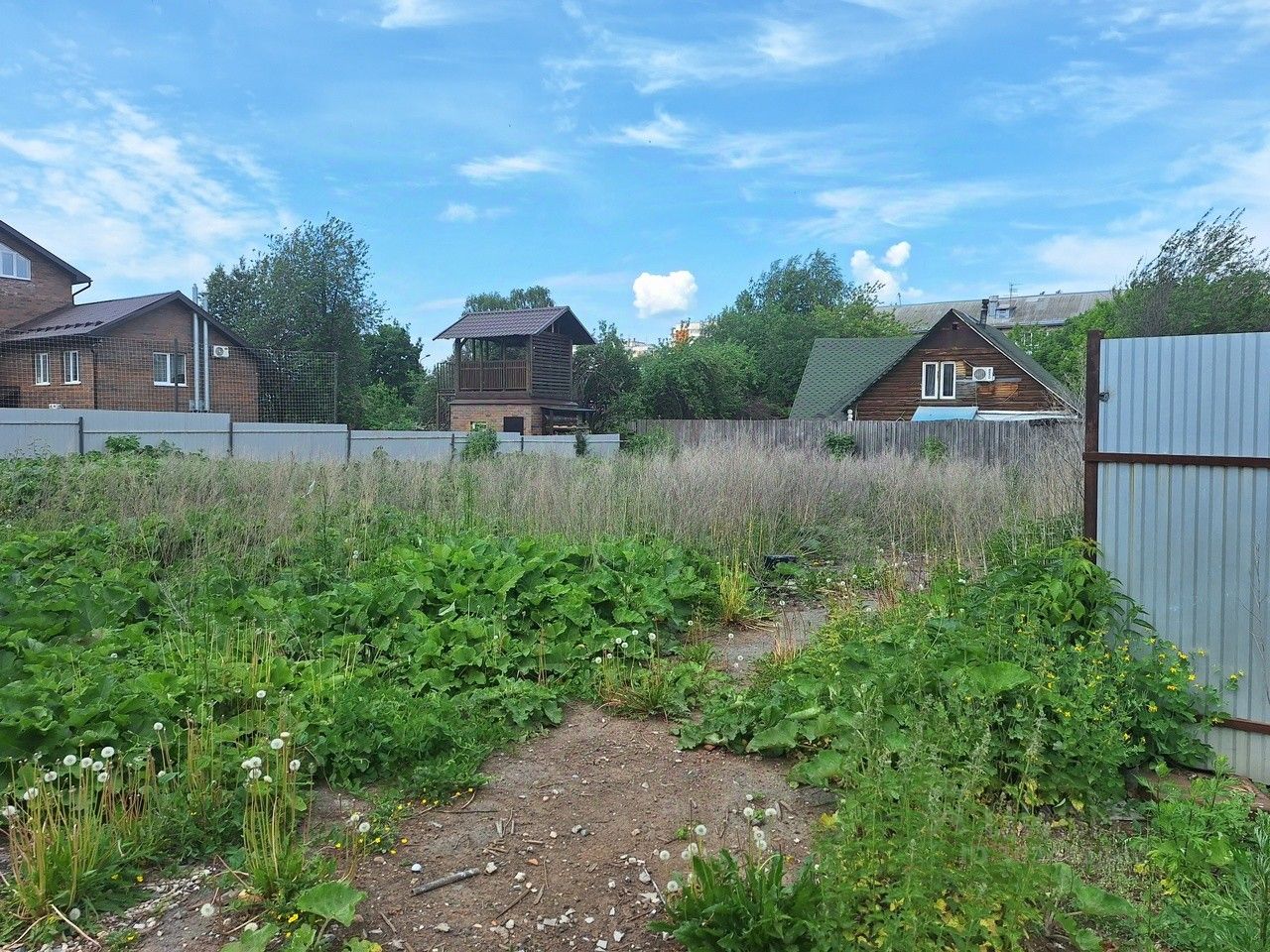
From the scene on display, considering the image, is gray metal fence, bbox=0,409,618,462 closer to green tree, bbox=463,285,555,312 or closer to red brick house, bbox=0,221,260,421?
red brick house, bbox=0,221,260,421

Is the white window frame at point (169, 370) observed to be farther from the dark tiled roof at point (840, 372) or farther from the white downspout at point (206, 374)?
the dark tiled roof at point (840, 372)

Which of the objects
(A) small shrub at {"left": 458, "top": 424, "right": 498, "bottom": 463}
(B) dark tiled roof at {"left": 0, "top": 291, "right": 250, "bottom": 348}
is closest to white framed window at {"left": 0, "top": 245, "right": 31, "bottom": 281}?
(B) dark tiled roof at {"left": 0, "top": 291, "right": 250, "bottom": 348}

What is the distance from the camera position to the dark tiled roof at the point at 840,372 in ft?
107

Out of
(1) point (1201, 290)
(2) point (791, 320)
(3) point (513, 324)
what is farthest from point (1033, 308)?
(3) point (513, 324)

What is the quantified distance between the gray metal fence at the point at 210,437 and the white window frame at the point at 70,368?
772cm

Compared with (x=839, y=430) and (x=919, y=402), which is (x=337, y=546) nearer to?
(x=839, y=430)

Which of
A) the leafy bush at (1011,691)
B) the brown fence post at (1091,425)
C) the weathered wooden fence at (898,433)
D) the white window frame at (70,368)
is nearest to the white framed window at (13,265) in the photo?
the white window frame at (70,368)

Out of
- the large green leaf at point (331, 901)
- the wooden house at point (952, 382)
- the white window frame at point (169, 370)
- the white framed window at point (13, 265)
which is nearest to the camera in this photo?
the large green leaf at point (331, 901)

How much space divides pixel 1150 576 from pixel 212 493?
7.13 metres

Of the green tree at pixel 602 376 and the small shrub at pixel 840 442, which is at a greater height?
the green tree at pixel 602 376

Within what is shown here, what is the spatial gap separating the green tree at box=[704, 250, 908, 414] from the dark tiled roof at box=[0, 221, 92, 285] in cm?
2932

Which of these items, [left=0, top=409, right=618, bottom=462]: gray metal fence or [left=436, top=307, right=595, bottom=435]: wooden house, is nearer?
[left=0, top=409, right=618, bottom=462]: gray metal fence

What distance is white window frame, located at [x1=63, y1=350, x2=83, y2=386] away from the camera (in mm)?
25297

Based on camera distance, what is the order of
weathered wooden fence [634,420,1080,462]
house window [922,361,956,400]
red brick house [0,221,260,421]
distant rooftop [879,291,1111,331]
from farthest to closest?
distant rooftop [879,291,1111,331] → house window [922,361,956,400] → red brick house [0,221,260,421] → weathered wooden fence [634,420,1080,462]
